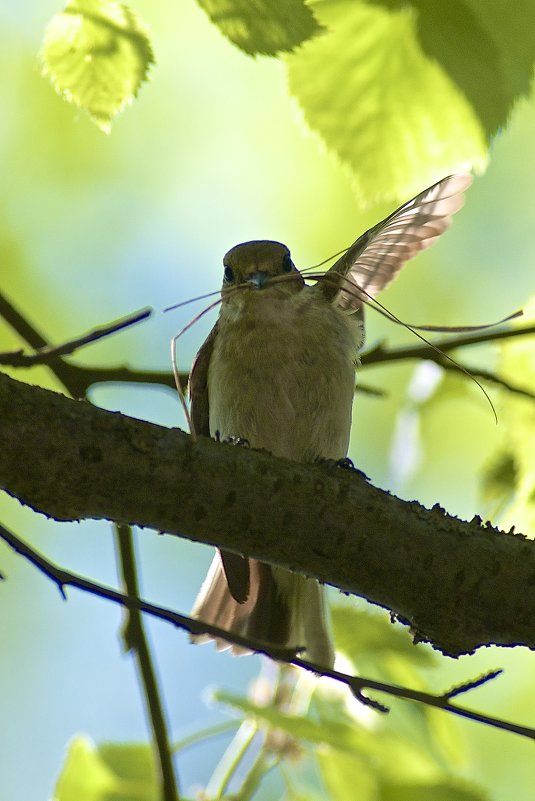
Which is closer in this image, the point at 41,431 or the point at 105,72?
the point at 41,431

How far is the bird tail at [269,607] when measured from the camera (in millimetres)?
4176

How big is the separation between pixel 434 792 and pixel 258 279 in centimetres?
212

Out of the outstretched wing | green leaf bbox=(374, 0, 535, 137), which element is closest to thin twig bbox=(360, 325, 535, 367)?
the outstretched wing

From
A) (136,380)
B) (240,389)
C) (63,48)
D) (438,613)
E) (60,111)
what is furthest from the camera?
(60,111)

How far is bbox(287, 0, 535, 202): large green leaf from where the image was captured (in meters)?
2.59

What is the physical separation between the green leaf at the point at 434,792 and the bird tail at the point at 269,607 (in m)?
1.31

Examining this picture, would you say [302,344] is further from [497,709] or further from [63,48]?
[497,709]

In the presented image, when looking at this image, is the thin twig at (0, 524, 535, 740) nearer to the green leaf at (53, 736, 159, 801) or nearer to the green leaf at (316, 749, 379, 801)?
the green leaf at (316, 749, 379, 801)

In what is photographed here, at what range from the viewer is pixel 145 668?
315cm

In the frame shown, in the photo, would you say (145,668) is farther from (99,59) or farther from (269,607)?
(99,59)

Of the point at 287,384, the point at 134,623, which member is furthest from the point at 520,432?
the point at 134,623

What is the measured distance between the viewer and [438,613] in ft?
8.77

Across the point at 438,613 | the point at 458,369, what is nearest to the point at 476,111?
the point at 458,369

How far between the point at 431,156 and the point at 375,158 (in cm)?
17
